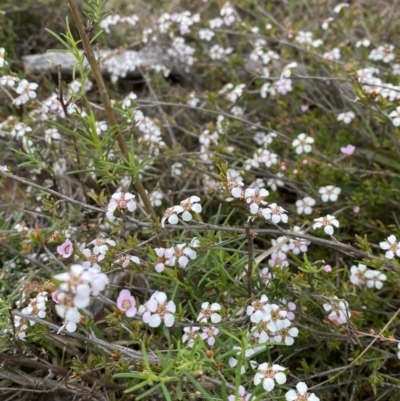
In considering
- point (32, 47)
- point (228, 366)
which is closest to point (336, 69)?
point (228, 366)

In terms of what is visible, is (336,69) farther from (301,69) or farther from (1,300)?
(1,300)

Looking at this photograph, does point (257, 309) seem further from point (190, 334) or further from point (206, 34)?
point (206, 34)

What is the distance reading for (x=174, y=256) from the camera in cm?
213

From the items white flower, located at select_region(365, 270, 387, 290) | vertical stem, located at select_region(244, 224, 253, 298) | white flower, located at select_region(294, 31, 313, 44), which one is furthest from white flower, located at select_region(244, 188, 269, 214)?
white flower, located at select_region(294, 31, 313, 44)

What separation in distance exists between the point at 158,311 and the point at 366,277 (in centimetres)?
122

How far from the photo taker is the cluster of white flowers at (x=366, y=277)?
2.51 metres

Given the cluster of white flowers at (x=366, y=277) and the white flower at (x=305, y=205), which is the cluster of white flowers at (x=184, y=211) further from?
the white flower at (x=305, y=205)

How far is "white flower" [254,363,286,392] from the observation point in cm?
189

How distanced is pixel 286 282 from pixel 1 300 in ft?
3.89

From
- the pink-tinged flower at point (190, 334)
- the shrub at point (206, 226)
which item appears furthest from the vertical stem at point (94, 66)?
the pink-tinged flower at point (190, 334)

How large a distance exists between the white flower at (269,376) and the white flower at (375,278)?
0.79 meters

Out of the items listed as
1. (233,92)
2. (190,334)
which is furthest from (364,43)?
(190,334)

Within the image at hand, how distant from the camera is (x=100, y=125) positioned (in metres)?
3.12

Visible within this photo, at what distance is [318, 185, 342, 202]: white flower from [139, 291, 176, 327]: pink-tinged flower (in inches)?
59.1
